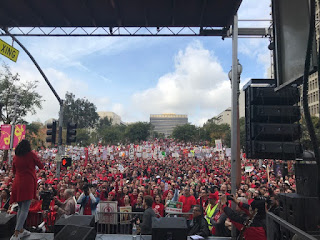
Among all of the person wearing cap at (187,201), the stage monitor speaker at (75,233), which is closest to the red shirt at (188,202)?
the person wearing cap at (187,201)

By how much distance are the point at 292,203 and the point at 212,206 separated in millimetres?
4031

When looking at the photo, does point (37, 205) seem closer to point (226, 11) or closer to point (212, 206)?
point (212, 206)

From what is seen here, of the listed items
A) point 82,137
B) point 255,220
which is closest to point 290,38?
point 255,220

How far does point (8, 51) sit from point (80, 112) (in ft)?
317

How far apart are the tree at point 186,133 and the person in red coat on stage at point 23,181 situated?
302ft

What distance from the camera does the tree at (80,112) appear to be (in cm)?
9776

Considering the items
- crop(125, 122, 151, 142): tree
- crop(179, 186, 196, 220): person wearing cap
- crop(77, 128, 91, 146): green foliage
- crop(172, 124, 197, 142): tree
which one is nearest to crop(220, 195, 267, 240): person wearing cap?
crop(179, 186, 196, 220): person wearing cap

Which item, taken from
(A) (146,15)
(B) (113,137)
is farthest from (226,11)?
(B) (113,137)

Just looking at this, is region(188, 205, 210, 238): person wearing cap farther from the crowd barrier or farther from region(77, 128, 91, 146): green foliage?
region(77, 128, 91, 146): green foliage

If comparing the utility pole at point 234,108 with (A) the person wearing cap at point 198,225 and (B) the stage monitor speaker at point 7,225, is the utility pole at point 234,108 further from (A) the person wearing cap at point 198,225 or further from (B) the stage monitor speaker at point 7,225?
(B) the stage monitor speaker at point 7,225

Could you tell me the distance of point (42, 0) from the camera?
8406mm

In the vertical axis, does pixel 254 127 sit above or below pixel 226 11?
below

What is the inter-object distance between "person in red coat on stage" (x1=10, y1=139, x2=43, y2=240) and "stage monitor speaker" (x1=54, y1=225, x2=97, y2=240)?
857 mm

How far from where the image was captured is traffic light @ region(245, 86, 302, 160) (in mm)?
5277
